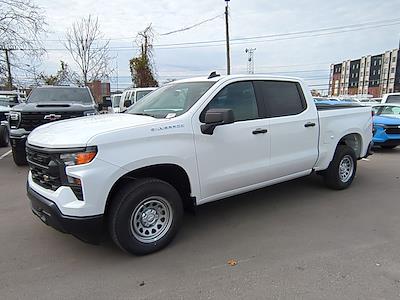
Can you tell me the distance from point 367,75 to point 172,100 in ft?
321

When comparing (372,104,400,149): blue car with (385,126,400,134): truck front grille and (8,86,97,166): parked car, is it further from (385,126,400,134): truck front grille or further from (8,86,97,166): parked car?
(8,86,97,166): parked car

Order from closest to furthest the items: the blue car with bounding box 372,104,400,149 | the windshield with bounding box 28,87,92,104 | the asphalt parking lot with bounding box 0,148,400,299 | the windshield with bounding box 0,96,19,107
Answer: the asphalt parking lot with bounding box 0,148,400,299
the windshield with bounding box 28,87,92,104
the blue car with bounding box 372,104,400,149
the windshield with bounding box 0,96,19,107

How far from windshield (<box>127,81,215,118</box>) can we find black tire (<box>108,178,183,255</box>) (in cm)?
84

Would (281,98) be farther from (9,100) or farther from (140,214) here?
(9,100)

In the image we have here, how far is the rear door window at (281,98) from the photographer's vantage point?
4578mm

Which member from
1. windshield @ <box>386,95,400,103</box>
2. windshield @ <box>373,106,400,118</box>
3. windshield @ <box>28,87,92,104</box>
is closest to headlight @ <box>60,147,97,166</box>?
windshield @ <box>28,87,92,104</box>

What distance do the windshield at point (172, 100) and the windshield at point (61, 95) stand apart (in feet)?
16.9

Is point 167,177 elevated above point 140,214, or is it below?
above

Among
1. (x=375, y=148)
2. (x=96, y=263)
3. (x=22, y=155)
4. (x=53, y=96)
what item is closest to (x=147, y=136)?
(x=96, y=263)

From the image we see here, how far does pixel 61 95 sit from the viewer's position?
9273 millimetres

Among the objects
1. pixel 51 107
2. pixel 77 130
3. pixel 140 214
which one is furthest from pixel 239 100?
pixel 51 107

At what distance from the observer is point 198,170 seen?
12.4 ft

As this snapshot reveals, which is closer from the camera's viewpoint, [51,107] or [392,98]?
[51,107]

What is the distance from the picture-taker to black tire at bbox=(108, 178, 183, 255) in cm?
329
